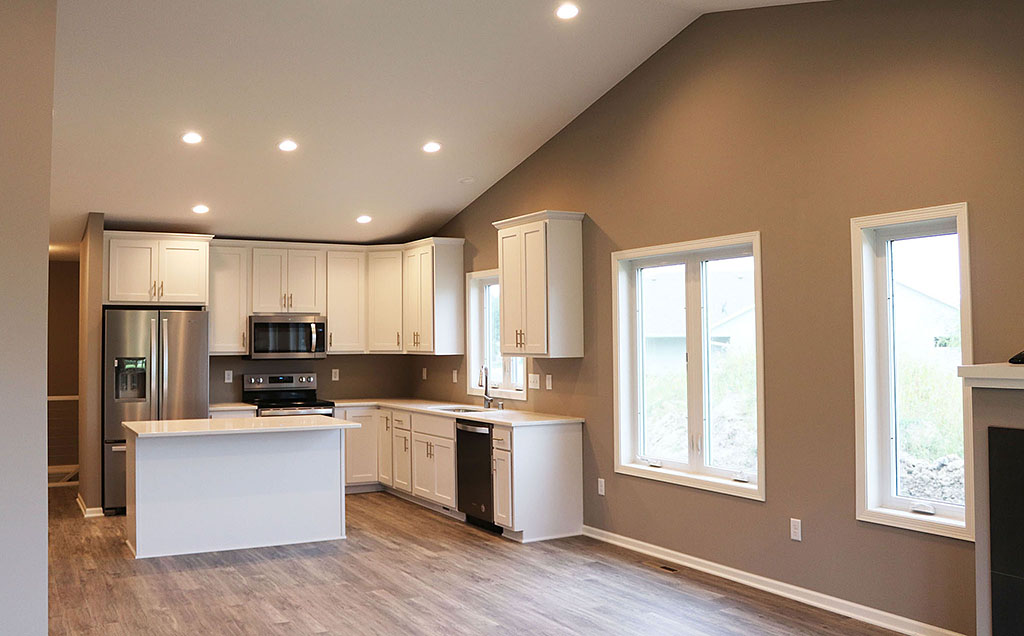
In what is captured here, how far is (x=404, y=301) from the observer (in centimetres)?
860

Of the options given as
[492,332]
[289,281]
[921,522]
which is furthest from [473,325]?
[921,522]

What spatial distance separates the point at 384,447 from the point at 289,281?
187cm

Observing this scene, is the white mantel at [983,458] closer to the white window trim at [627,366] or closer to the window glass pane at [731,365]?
the window glass pane at [731,365]

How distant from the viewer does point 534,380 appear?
275 inches

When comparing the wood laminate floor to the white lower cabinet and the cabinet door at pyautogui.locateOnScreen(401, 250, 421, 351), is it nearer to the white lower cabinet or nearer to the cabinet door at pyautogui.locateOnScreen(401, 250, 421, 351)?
the white lower cabinet

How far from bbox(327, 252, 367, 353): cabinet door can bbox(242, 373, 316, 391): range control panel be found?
419 mm

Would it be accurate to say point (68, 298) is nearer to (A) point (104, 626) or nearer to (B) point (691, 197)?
(A) point (104, 626)

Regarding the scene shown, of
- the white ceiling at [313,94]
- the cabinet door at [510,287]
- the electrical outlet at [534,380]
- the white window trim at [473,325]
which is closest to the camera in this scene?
the white ceiling at [313,94]

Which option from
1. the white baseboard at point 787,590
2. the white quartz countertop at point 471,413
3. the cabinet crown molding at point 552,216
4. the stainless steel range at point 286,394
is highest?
the cabinet crown molding at point 552,216

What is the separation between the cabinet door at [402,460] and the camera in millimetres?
7785

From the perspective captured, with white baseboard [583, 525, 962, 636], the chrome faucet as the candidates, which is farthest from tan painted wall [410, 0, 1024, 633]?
the chrome faucet

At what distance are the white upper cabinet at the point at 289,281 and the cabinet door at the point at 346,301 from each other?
0.08 meters

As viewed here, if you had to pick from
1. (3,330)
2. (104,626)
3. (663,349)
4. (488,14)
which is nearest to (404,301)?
(663,349)

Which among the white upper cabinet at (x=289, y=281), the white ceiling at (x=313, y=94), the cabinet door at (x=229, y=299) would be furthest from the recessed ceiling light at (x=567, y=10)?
the cabinet door at (x=229, y=299)
